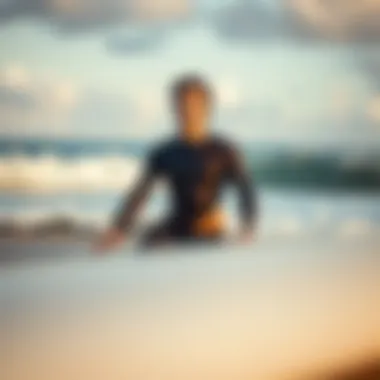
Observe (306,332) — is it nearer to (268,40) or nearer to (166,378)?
(166,378)

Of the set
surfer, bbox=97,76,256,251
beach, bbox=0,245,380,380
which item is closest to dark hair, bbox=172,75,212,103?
surfer, bbox=97,76,256,251

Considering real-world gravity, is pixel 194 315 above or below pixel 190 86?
below

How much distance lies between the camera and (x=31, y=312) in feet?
3.40

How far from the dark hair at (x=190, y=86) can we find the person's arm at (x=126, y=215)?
126mm

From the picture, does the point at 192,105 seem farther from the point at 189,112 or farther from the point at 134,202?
the point at 134,202

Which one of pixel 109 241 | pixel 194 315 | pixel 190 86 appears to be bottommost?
pixel 194 315

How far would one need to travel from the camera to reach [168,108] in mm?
1073

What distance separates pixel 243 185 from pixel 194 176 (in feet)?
0.24

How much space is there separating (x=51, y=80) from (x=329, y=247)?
0.47 m

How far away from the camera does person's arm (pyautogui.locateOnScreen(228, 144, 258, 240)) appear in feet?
3.55

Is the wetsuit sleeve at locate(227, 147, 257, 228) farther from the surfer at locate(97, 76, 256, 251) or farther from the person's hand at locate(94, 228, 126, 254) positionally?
the person's hand at locate(94, 228, 126, 254)

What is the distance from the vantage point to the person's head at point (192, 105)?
3.53 ft

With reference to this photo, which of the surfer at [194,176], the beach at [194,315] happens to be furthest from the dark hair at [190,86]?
the beach at [194,315]

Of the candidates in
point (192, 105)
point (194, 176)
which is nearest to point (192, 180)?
point (194, 176)
